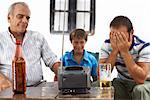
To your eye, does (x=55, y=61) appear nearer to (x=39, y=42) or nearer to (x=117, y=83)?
(x=39, y=42)

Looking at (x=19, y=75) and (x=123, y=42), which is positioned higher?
(x=123, y=42)

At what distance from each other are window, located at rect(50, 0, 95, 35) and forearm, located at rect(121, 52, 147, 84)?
2.42m

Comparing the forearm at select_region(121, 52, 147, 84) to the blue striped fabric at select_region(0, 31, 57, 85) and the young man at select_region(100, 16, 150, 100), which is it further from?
the blue striped fabric at select_region(0, 31, 57, 85)

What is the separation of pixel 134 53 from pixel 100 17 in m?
2.27

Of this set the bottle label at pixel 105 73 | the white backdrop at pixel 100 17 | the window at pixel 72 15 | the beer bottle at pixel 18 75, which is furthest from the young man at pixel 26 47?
the window at pixel 72 15

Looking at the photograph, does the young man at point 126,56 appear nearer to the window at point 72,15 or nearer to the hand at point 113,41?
the hand at point 113,41

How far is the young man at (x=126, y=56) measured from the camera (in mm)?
2254

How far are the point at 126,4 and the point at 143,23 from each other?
0.38 metres

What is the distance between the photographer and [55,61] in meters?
2.40

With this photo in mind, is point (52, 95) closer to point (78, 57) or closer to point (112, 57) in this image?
point (112, 57)

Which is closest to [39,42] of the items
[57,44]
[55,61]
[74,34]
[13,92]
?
[55,61]

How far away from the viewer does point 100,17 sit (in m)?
4.59

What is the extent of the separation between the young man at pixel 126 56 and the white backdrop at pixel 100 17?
82.7 inches

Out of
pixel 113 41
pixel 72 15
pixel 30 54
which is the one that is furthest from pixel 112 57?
pixel 72 15
